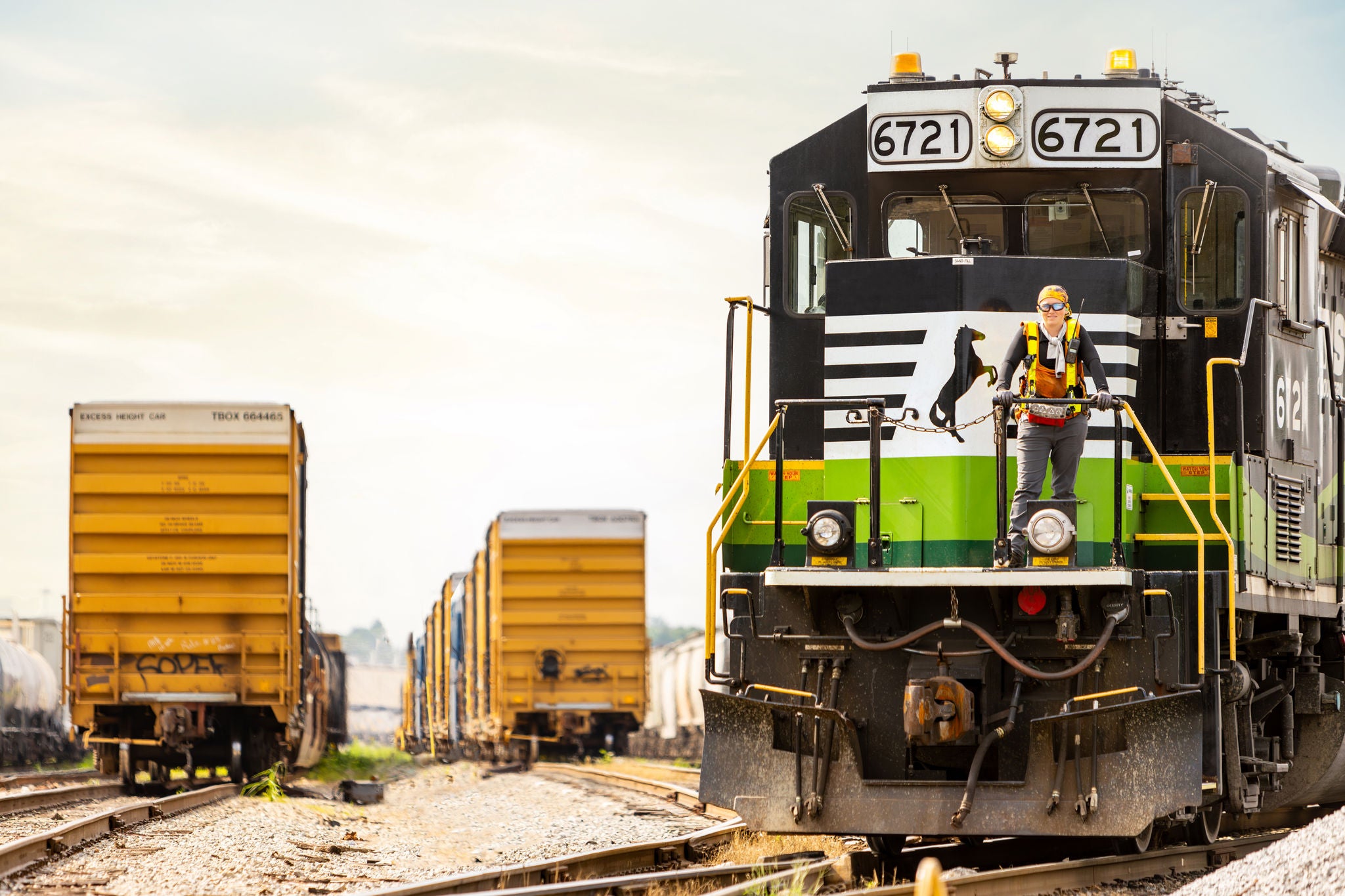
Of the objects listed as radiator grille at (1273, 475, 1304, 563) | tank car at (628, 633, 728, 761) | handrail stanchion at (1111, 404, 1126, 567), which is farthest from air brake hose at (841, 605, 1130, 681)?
tank car at (628, 633, 728, 761)

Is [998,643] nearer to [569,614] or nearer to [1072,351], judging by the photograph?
[1072,351]

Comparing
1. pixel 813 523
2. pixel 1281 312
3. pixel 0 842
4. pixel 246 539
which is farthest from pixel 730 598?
pixel 246 539

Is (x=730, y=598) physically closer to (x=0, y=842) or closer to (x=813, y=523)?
(x=813, y=523)

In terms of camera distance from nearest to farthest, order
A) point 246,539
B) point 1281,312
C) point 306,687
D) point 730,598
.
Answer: point 730,598 → point 1281,312 → point 246,539 → point 306,687

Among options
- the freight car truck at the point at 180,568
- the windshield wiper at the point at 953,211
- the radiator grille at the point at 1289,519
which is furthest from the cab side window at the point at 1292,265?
the freight car truck at the point at 180,568

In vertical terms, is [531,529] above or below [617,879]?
above

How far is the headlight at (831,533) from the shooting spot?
768 cm

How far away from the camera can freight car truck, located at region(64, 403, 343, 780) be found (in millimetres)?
15781

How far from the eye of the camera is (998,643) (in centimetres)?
765

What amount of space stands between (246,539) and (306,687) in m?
2.78

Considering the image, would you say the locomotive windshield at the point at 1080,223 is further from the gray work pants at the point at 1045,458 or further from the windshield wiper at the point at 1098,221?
the gray work pants at the point at 1045,458

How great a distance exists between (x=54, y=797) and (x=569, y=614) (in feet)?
33.4

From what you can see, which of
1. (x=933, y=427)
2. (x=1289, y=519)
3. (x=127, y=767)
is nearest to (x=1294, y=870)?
(x=933, y=427)

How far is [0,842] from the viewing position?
32.7 feet
